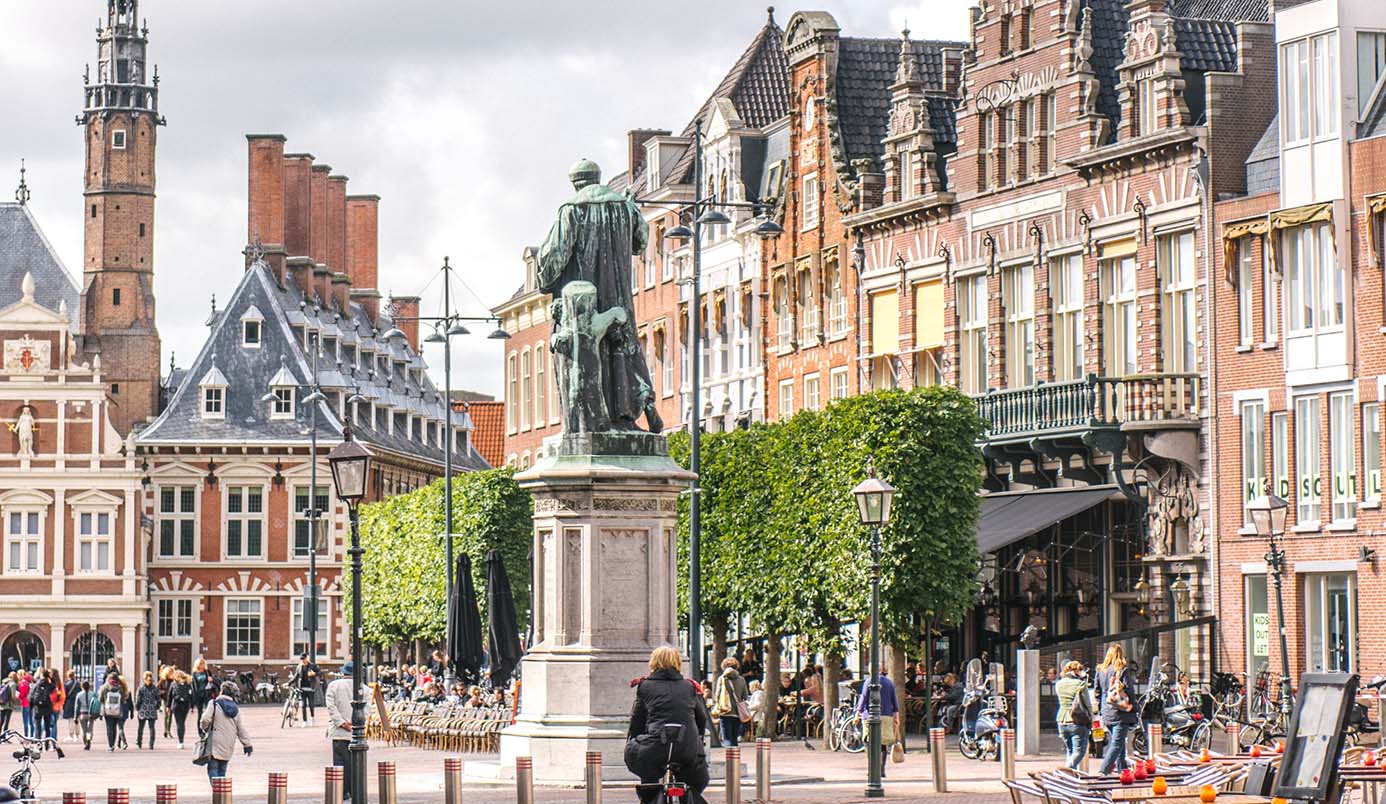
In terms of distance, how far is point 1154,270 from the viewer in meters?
43.7

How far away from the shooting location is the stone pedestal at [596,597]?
26.2m

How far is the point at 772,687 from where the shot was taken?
44.5 metres

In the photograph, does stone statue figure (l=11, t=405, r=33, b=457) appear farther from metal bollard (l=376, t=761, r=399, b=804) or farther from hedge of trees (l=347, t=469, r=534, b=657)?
metal bollard (l=376, t=761, r=399, b=804)

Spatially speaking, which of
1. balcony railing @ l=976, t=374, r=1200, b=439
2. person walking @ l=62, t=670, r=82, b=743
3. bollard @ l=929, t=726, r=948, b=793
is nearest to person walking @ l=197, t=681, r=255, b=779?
Result: bollard @ l=929, t=726, r=948, b=793

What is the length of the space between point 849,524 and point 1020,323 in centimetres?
689

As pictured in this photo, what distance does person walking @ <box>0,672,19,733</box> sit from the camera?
171 ft

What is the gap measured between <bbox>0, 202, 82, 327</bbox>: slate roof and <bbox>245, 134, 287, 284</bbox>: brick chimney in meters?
6.75

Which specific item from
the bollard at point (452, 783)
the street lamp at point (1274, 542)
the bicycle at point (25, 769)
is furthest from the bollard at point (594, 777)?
the street lamp at point (1274, 542)

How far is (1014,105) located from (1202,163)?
22.1ft

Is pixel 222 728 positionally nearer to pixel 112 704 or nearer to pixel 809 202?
pixel 112 704

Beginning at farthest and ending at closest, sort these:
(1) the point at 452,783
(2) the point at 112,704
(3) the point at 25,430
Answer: (3) the point at 25,430 < (2) the point at 112,704 < (1) the point at 452,783

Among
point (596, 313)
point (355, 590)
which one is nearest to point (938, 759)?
point (596, 313)

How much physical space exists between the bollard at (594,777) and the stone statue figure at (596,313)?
549 cm

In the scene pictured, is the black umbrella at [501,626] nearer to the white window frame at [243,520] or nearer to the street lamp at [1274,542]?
the street lamp at [1274,542]
